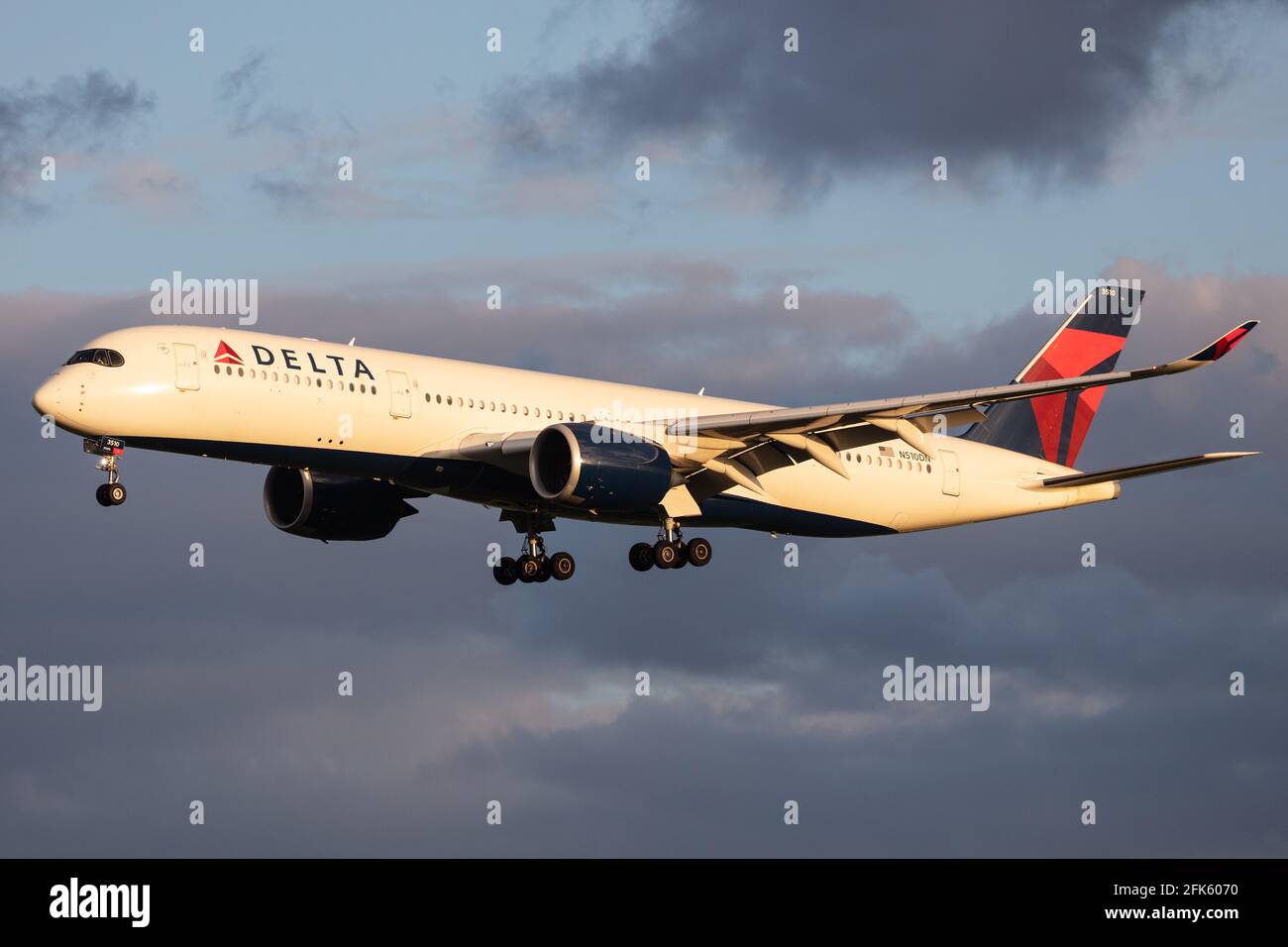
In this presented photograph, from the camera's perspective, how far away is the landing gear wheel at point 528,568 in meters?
52.0

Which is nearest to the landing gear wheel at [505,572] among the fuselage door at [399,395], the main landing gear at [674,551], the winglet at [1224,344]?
the main landing gear at [674,551]

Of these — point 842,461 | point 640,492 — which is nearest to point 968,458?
point 842,461

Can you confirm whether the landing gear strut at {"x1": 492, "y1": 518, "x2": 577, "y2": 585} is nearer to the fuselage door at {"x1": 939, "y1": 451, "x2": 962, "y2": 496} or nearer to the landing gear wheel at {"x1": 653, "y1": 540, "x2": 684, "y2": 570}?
the landing gear wheel at {"x1": 653, "y1": 540, "x2": 684, "y2": 570}

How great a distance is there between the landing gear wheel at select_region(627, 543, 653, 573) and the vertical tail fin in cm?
1357

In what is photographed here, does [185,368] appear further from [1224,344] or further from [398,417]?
[1224,344]

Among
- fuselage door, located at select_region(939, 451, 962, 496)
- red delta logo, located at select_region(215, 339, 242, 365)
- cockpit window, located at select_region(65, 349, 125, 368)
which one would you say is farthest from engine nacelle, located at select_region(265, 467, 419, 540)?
fuselage door, located at select_region(939, 451, 962, 496)

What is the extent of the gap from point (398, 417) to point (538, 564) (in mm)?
8075

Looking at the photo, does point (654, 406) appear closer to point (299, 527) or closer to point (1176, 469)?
point (299, 527)

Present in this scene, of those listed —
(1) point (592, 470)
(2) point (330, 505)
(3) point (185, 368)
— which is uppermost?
(3) point (185, 368)

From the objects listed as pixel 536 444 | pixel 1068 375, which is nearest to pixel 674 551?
pixel 536 444

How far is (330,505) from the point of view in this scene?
52.2 metres

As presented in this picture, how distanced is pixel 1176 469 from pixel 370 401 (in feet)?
68.2

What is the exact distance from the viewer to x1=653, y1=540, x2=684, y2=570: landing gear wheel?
5000 centimetres

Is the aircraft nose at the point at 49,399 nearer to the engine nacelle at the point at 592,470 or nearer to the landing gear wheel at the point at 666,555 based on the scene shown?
the engine nacelle at the point at 592,470
